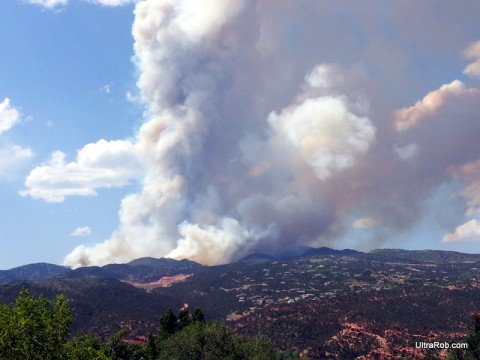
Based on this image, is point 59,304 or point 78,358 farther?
point 59,304

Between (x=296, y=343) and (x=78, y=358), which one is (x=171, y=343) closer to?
(x=78, y=358)

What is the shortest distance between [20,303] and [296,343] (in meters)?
164

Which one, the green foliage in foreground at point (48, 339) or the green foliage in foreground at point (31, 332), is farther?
the green foliage in foreground at point (48, 339)

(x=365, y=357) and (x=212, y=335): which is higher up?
(x=212, y=335)

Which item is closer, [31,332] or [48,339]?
[31,332]

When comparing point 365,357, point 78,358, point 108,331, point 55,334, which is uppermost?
point 55,334

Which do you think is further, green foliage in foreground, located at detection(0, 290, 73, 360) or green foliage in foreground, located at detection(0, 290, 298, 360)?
green foliage in foreground, located at detection(0, 290, 298, 360)

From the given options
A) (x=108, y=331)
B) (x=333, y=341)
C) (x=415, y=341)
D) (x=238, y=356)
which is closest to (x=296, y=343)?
(x=333, y=341)

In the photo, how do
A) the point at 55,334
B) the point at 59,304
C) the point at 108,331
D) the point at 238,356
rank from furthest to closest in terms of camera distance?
the point at 108,331 → the point at 238,356 → the point at 59,304 → the point at 55,334

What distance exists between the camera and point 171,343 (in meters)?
83.7

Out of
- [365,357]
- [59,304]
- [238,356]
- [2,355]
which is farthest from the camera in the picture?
[365,357]

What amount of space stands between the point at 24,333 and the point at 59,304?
676 centimetres

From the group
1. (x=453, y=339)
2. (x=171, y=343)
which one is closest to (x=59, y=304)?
(x=171, y=343)

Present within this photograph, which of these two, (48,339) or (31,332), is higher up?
(31,332)
